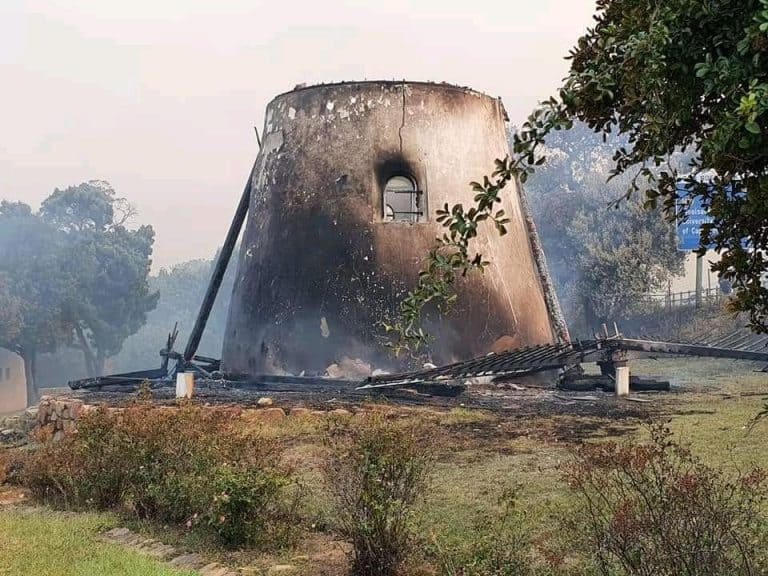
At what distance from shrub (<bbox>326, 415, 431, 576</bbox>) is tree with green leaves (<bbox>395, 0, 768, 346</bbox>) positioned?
2390mm

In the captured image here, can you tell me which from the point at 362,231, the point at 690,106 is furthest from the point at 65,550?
the point at 362,231

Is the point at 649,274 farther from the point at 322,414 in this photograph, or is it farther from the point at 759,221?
the point at 759,221

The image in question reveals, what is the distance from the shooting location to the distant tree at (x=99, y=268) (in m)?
31.7

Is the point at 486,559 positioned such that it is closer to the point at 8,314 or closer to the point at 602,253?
the point at 8,314

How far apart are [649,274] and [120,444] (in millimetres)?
28216

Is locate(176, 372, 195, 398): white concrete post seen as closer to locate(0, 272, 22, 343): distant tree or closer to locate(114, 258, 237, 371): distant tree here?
locate(0, 272, 22, 343): distant tree

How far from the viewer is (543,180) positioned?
47.2 m

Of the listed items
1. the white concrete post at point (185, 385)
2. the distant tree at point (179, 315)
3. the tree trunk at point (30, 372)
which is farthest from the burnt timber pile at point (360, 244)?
the distant tree at point (179, 315)

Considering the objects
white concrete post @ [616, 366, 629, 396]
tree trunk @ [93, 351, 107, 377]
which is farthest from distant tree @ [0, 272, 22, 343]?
white concrete post @ [616, 366, 629, 396]

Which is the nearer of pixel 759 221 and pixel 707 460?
pixel 759 221

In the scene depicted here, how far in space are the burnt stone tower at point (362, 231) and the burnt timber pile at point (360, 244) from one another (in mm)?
21

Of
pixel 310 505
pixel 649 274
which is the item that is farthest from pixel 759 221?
pixel 649 274

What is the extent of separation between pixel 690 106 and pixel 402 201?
13.7m

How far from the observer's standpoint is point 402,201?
16.1 metres
